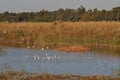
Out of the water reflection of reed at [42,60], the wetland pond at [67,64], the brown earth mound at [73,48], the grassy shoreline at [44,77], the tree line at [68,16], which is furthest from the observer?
the tree line at [68,16]

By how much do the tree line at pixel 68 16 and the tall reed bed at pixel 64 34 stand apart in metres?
13.6

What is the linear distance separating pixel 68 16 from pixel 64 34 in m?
26.2

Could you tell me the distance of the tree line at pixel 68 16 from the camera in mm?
51097

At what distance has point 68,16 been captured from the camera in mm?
59750

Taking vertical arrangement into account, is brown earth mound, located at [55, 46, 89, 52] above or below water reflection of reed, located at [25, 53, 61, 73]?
below

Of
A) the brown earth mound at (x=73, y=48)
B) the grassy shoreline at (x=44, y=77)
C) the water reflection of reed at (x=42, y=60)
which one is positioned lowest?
the brown earth mound at (x=73, y=48)

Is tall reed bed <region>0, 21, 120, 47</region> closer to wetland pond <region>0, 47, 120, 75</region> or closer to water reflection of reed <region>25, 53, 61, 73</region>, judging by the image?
wetland pond <region>0, 47, 120, 75</region>

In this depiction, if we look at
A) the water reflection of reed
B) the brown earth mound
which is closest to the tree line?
the brown earth mound

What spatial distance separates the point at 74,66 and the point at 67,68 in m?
0.82

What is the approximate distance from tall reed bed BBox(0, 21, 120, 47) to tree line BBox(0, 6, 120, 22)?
1365 centimetres

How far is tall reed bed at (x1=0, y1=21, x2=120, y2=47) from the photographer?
32.0 m

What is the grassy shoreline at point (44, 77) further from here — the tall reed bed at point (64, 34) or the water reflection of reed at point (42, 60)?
the tall reed bed at point (64, 34)

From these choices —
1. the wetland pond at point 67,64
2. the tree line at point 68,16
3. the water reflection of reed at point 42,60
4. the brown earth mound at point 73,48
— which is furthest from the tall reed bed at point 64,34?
the tree line at point 68,16

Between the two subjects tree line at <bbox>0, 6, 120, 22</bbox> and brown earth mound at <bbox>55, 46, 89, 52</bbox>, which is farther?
tree line at <bbox>0, 6, 120, 22</bbox>
